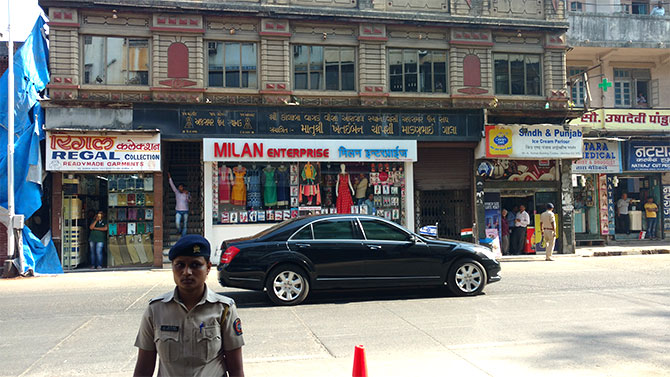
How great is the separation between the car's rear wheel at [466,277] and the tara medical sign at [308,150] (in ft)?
25.9

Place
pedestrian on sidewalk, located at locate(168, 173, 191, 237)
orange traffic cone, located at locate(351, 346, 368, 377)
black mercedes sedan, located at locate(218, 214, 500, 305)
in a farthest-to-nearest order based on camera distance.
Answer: pedestrian on sidewalk, located at locate(168, 173, 191, 237), black mercedes sedan, located at locate(218, 214, 500, 305), orange traffic cone, located at locate(351, 346, 368, 377)

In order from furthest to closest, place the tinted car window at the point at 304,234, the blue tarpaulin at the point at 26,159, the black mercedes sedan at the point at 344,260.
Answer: the blue tarpaulin at the point at 26,159
the tinted car window at the point at 304,234
the black mercedes sedan at the point at 344,260

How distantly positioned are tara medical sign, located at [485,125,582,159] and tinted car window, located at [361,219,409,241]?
9.29 m

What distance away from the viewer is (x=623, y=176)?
2072cm

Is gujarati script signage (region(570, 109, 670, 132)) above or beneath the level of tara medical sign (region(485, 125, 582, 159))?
above

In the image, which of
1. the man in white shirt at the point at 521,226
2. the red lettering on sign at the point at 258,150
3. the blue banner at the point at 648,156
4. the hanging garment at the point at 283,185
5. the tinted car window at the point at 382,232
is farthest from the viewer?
the blue banner at the point at 648,156

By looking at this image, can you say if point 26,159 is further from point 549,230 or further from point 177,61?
point 549,230

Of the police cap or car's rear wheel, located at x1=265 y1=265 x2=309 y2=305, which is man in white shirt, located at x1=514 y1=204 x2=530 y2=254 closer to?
car's rear wheel, located at x1=265 y1=265 x2=309 y2=305

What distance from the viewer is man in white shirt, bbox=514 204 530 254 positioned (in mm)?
17516

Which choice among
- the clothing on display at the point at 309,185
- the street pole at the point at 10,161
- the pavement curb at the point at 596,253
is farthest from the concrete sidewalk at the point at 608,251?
the street pole at the point at 10,161

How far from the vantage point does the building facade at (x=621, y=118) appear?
769 inches

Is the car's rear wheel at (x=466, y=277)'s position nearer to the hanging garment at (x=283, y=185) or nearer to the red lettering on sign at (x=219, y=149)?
the hanging garment at (x=283, y=185)

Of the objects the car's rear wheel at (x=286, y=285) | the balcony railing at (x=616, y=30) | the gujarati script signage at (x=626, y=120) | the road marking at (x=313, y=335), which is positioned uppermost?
the balcony railing at (x=616, y=30)

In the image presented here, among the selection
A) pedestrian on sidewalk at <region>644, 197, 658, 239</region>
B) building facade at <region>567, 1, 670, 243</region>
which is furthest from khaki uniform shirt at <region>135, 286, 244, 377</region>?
pedestrian on sidewalk at <region>644, 197, 658, 239</region>
